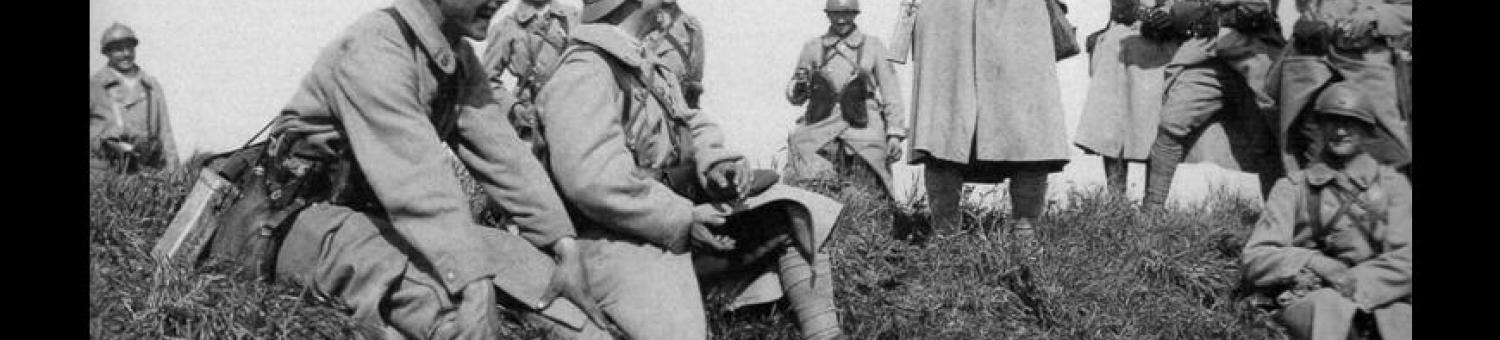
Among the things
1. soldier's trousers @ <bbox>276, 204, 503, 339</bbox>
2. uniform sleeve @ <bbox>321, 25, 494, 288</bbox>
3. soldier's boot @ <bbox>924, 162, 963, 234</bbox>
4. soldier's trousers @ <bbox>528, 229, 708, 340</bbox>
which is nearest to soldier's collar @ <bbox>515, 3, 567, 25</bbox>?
soldier's boot @ <bbox>924, 162, 963, 234</bbox>

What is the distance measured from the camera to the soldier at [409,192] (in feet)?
17.8

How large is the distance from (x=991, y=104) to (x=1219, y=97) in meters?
1.82

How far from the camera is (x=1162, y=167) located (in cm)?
985

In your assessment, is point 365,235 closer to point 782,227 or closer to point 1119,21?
point 782,227

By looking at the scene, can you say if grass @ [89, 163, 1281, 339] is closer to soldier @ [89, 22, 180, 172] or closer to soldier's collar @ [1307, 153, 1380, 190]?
soldier's collar @ [1307, 153, 1380, 190]

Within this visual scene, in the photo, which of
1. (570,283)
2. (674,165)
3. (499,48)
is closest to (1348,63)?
(674,165)

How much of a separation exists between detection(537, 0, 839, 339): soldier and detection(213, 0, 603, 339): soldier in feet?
0.47

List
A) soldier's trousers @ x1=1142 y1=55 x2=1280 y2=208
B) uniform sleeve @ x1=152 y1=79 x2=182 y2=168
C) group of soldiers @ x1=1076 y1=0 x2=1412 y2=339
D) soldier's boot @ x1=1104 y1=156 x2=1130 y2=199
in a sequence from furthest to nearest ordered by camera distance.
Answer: uniform sleeve @ x1=152 y1=79 x2=182 y2=168, soldier's boot @ x1=1104 y1=156 x2=1130 y2=199, soldier's trousers @ x1=1142 y1=55 x2=1280 y2=208, group of soldiers @ x1=1076 y1=0 x2=1412 y2=339

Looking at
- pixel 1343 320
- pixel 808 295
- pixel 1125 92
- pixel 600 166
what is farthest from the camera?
pixel 1125 92

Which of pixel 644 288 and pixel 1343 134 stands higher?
pixel 1343 134

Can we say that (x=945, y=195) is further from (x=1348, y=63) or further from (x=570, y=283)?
(x=570, y=283)

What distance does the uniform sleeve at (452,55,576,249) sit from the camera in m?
5.91

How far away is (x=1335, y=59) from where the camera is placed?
8.42m
